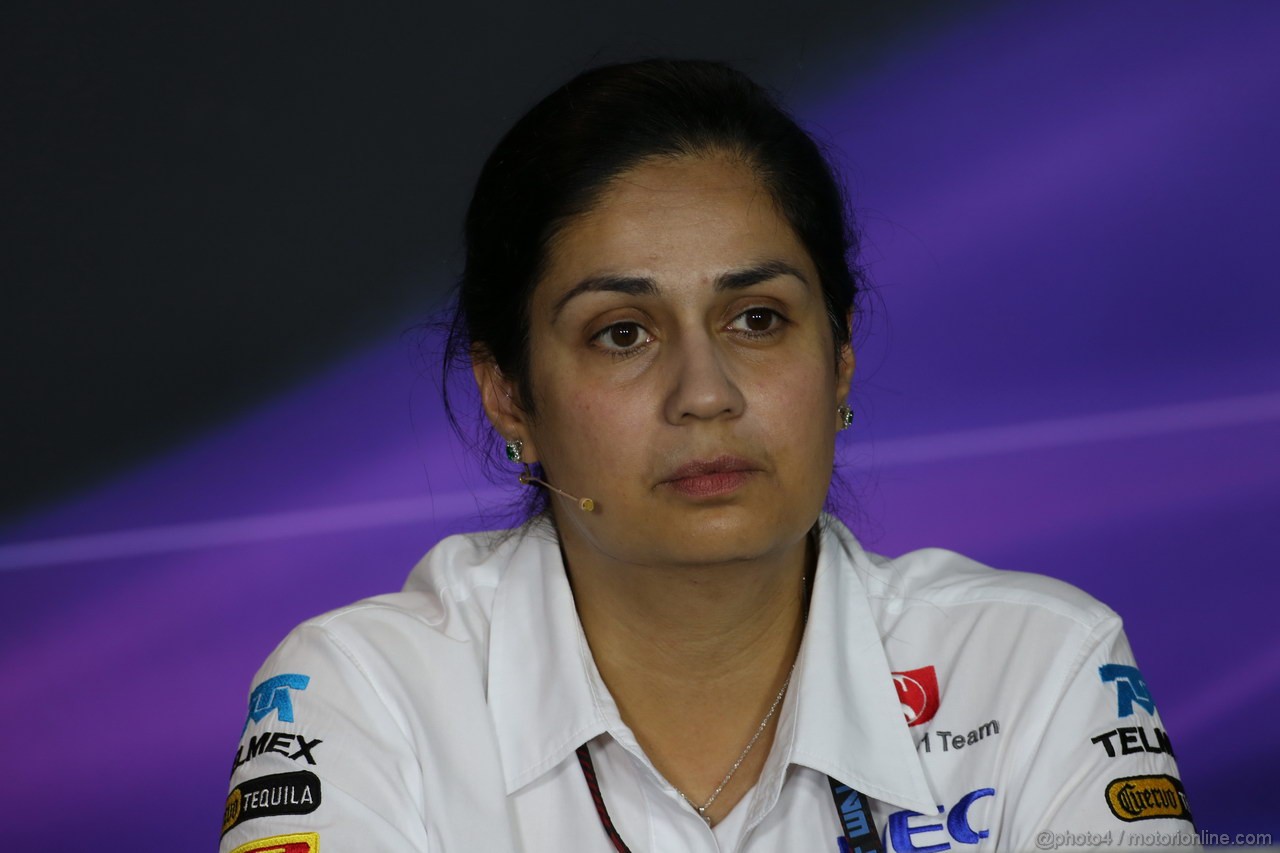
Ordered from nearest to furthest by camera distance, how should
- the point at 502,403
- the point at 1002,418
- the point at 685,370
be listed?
1. the point at 685,370
2. the point at 502,403
3. the point at 1002,418

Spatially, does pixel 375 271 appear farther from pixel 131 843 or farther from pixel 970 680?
pixel 970 680

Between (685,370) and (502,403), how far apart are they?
16.5 inches

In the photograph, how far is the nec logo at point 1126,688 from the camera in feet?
6.98

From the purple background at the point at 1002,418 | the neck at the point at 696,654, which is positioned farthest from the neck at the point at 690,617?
the purple background at the point at 1002,418

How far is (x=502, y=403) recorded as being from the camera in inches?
94.8

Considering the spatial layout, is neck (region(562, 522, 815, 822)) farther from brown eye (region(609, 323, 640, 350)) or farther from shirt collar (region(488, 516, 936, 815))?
brown eye (region(609, 323, 640, 350))

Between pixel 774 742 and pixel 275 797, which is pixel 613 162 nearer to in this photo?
pixel 774 742

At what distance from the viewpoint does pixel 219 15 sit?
3691 millimetres

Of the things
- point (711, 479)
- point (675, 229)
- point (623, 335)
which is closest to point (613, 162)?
point (675, 229)

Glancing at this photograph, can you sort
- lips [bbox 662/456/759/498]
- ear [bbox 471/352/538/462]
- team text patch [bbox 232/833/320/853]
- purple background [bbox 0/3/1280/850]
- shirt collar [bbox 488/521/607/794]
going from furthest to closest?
purple background [bbox 0/3/1280/850], ear [bbox 471/352/538/462], shirt collar [bbox 488/521/607/794], lips [bbox 662/456/759/498], team text patch [bbox 232/833/320/853]

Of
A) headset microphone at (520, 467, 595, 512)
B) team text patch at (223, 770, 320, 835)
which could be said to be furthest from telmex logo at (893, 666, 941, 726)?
team text patch at (223, 770, 320, 835)

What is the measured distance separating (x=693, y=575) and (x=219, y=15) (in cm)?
214

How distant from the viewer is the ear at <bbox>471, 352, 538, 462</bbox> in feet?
7.75

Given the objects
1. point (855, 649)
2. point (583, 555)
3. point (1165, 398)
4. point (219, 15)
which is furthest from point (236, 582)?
point (1165, 398)
